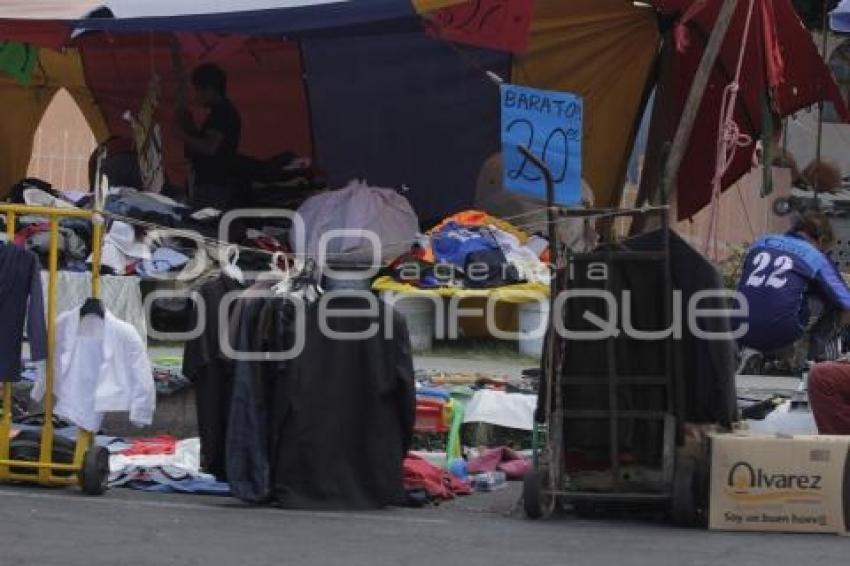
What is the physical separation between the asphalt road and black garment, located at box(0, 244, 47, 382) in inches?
28.6

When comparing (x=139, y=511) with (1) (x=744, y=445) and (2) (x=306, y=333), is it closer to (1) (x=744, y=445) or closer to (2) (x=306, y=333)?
(2) (x=306, y=333)

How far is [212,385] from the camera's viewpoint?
28.9 feet

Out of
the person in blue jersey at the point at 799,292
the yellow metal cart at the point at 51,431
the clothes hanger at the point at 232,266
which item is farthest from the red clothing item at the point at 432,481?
the person in blue jersey at the point at 799,292

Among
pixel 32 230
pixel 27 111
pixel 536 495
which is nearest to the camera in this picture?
pixel 536 495

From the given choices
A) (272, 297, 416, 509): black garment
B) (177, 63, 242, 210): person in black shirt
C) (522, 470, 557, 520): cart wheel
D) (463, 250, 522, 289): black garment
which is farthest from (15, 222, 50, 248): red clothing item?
(522, 470, 557, 520): cart wheel

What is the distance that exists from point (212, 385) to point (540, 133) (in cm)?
476

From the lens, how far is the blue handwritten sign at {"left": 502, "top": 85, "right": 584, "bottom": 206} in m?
12.6

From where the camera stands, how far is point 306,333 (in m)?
8.82

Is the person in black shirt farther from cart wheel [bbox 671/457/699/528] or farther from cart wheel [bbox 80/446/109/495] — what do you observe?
cart wheel [bbox 671/457/699/528]

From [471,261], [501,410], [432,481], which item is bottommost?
[432,481]

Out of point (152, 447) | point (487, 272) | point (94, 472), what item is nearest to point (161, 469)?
point (152, 447)

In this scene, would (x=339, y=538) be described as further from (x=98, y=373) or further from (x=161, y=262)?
(x=161, y=262)

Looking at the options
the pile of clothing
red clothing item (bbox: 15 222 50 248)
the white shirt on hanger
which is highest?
red clothing item (bbox: 15 222 50 248)

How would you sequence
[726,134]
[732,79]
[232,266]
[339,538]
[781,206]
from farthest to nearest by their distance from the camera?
[781,206]
[732,79]
[726,134]
[232,266]
[339,538]
